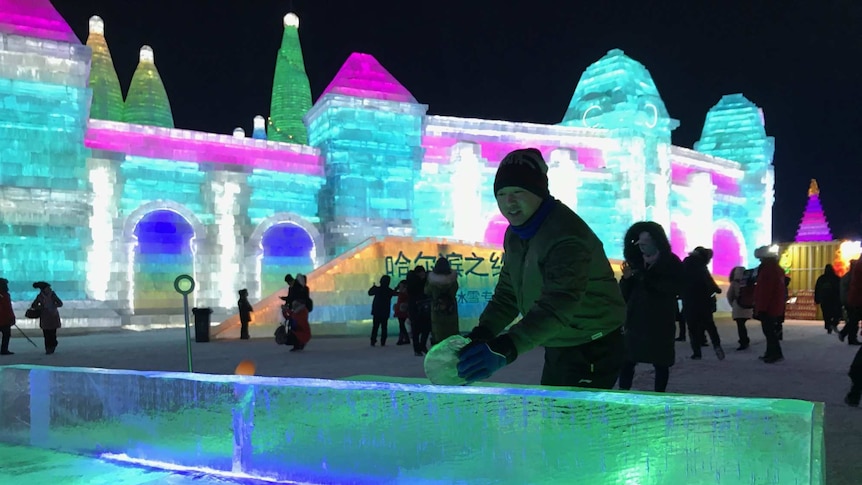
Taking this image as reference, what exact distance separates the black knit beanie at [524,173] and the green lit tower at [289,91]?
23792mm

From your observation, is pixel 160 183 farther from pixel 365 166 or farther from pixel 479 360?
pixel 479 360

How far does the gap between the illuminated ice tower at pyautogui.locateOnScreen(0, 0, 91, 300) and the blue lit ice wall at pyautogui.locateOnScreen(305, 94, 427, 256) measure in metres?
6.40

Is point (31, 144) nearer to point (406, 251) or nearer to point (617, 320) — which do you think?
point (406, 251)

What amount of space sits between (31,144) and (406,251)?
31.3 feet

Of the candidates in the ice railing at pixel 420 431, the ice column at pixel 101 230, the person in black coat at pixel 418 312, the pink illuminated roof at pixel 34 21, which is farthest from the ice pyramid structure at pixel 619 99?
the ice railing at pixel 420 431

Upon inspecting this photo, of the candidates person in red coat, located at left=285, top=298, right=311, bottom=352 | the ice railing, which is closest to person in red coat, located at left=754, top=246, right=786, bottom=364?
the ice railing

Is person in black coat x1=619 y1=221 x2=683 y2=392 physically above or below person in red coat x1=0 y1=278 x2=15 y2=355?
above

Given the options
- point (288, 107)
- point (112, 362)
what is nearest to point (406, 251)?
point (112, 362)

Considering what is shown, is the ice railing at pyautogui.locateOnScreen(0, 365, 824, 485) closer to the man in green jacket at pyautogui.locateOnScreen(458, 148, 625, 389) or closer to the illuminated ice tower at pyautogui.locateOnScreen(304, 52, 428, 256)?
the man in green jacket at pyautogui.locateOnScreen(458, 148, 625, 389)

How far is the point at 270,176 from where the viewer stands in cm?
1800

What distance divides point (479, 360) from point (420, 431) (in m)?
0.38

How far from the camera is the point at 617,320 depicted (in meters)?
2.34

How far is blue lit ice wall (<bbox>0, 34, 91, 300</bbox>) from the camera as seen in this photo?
1431cm

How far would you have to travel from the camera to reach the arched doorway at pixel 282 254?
58.5 ft
